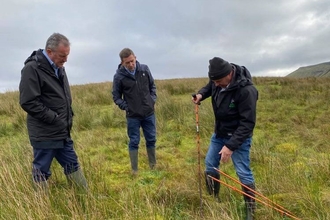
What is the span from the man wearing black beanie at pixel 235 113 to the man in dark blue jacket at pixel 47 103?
1738 millimetres

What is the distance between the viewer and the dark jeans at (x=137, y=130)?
5.40 meters

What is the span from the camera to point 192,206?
3.86 metres

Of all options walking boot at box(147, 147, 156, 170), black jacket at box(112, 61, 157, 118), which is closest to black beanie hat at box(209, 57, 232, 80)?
black jacket at box(112, 61, 157, 118)

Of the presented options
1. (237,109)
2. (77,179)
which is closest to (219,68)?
(237,109)

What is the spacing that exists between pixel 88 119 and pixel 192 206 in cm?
565

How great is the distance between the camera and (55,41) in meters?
3.58

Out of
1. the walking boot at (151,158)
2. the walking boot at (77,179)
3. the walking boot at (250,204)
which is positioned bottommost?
the walking boot at (250,204)

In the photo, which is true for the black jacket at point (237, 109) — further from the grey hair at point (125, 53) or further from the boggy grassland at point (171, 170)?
the grey hair at point (125, 53)

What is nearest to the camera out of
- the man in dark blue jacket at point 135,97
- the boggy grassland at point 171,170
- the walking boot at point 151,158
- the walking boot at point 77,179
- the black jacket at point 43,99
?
the boggy grassland at point 171,170

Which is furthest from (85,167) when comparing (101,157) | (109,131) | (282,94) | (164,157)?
(282,94)

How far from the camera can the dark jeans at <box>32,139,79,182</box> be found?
370 cm

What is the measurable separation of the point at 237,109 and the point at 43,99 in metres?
2.21

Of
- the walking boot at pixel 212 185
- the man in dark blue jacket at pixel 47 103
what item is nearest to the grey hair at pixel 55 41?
the man in dark blue jacket at pixel 47 103

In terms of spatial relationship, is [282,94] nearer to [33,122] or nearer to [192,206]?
[192,206]
